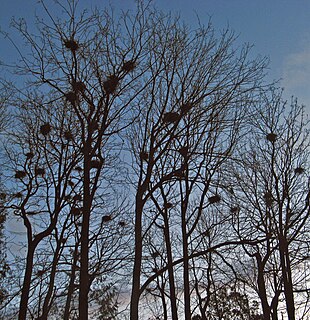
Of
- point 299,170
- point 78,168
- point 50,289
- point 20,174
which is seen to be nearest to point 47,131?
point 20,174

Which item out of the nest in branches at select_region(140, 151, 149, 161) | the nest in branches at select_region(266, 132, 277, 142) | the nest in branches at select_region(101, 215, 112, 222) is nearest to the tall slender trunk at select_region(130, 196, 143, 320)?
the nest in branches at select_region(140, 151, 149, 161)

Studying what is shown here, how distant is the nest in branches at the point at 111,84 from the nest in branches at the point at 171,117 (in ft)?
3.73

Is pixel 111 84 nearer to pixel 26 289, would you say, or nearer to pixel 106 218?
pixel 26 289

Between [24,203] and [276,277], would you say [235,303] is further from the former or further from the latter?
[24,203]

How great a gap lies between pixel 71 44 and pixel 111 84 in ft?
3.12

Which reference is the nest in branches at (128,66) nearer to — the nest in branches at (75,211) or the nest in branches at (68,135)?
the nest in branches at (68,135)

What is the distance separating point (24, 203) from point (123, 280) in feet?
16.2

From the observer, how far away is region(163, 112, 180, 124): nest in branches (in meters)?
7.96

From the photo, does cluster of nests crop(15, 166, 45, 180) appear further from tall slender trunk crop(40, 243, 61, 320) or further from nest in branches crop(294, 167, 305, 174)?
nest in branches crop(294, 167, 305, 174)

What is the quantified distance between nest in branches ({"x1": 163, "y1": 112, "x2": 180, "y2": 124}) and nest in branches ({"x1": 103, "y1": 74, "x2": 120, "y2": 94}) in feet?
3.73

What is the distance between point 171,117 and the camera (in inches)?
315

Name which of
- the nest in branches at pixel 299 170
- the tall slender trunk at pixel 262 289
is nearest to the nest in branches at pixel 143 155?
the tall slender trunk at pixel 262 289

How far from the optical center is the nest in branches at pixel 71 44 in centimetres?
726

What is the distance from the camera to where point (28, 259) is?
932 cm
